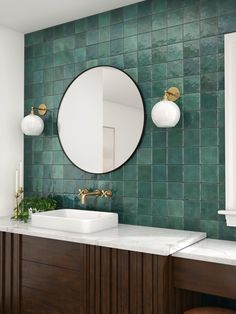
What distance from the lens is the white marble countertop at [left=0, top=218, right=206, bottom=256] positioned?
2137 mm

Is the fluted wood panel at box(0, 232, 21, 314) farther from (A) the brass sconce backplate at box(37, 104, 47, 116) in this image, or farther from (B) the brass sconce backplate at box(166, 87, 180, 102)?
(B) the brass sconce backplate at box(166, 87, 180, 102)

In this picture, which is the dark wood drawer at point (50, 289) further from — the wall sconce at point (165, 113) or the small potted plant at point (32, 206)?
the wall sconce at point (165, 113)

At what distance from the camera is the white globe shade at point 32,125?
3.17 meters

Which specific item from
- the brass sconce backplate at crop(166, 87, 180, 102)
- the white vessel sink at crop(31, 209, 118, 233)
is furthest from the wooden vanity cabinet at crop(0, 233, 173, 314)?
the brass sconce backplate at crop(166, 87, 180, 102)

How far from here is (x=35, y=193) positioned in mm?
3389

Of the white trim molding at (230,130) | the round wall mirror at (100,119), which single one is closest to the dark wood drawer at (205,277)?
the white trim molding at (230,130)

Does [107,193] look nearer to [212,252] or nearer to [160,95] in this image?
[160,95]

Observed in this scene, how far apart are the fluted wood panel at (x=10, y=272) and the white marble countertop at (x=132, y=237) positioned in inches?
3.3

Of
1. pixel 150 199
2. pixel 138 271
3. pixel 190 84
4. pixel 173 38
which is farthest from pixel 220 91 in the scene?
pixel 138 271

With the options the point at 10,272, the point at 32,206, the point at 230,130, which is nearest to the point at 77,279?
the point at 10,272

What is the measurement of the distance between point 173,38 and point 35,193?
174cm

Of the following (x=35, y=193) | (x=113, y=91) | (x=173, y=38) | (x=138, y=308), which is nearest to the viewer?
(x=138, y=308)

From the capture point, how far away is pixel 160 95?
8.93ft

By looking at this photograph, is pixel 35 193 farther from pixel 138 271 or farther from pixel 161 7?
pixel 161 7
